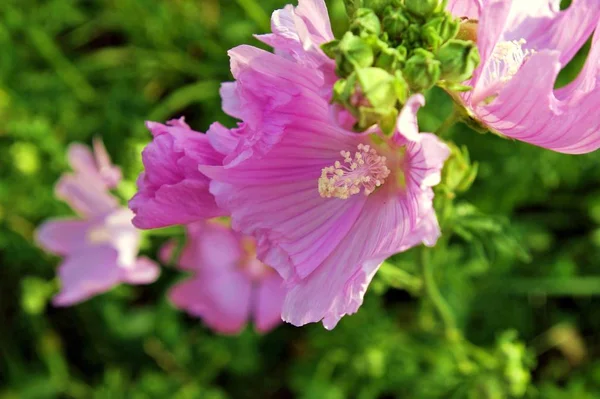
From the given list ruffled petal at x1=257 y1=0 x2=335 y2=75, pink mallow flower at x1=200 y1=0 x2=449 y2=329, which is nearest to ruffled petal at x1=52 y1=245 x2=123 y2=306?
pink mallow flower at x1=200 y1=0 x2=449 y2=329

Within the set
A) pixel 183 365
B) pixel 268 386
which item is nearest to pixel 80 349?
pixel 183 365

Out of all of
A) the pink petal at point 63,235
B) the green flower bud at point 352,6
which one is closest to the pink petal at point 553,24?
the green flower bud at point 352,6

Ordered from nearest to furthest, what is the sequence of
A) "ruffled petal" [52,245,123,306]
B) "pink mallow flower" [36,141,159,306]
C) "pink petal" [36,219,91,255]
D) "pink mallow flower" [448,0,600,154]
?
"pink mallow flower" [448,0,600,154], "pink mallow flower" [36,141,159,306], "ruffled petal" [52,245,123,306], "pink petal" [36,219,91,255]

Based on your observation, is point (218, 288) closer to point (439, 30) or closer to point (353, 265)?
point (353, 265)

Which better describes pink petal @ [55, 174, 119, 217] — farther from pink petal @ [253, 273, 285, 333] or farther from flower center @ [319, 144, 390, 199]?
flower center @ [319, 144, 390, 199]

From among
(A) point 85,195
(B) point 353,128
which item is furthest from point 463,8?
(A) point 85,195

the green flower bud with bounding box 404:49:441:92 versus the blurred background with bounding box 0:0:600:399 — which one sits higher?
the green flower bud with bounding box 404:49:441:92

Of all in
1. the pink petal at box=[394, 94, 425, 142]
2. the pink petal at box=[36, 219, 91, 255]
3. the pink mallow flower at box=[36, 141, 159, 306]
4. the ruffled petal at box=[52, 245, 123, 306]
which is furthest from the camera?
the pink petal at box=[36, 219, 91, 255]

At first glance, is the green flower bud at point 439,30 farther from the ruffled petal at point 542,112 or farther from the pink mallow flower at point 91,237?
the pink mallow flower at point 91,237
